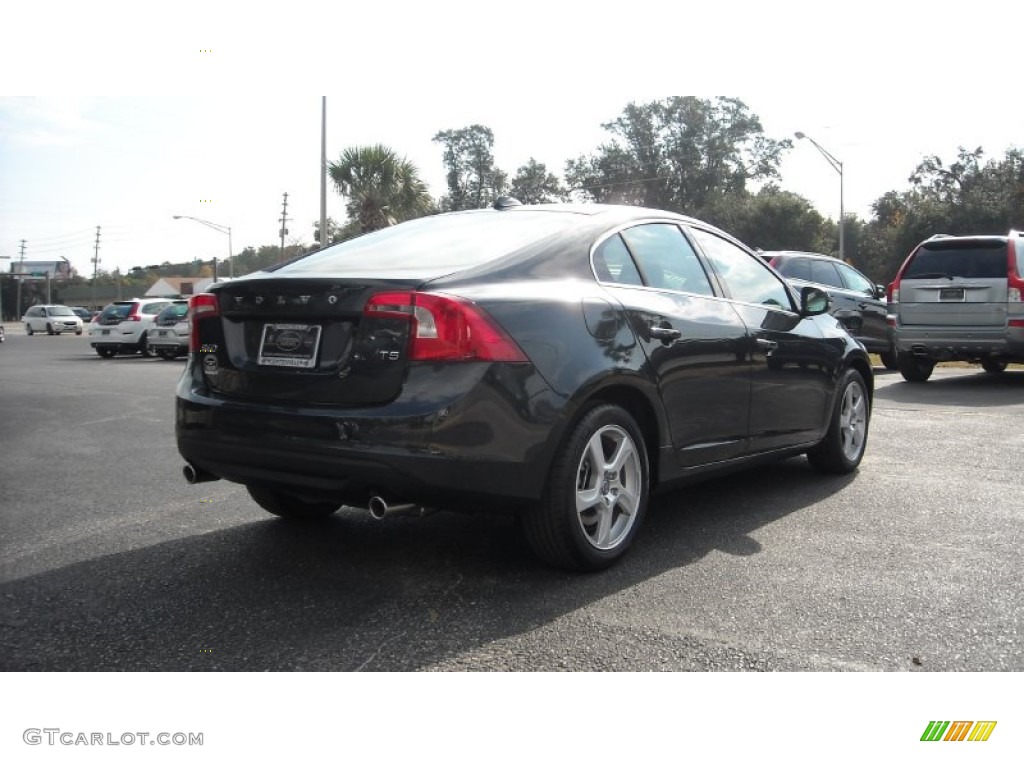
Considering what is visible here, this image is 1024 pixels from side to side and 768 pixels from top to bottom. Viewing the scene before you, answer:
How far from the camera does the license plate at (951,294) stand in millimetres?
11627

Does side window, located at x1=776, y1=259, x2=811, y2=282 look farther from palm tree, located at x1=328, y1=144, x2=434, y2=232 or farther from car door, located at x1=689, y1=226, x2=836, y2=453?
palm tree, located at x1=328, y1=144, x2=434, y2=232

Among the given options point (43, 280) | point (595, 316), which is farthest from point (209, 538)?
point (43, 280)

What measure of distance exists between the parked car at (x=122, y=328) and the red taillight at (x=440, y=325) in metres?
22.5

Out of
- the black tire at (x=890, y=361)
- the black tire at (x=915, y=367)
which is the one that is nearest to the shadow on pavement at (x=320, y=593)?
the black tire at (x=915, y=367)

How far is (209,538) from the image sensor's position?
4422 mm

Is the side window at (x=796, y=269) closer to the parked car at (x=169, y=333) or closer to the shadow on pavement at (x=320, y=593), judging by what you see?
the shadow on pavement at (x=320, y=593)

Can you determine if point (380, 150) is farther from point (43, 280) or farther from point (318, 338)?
point (43, 280)

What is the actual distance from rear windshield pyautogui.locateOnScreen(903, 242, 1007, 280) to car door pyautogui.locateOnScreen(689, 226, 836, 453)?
6997 millimetres

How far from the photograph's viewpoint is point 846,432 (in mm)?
5961

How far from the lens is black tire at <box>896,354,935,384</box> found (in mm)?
12266

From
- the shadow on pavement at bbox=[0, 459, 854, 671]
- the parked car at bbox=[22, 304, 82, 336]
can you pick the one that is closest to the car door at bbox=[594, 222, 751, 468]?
the shadow on pavement at bbox=[0, 459, 854, 671]

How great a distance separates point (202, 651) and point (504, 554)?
147cm
